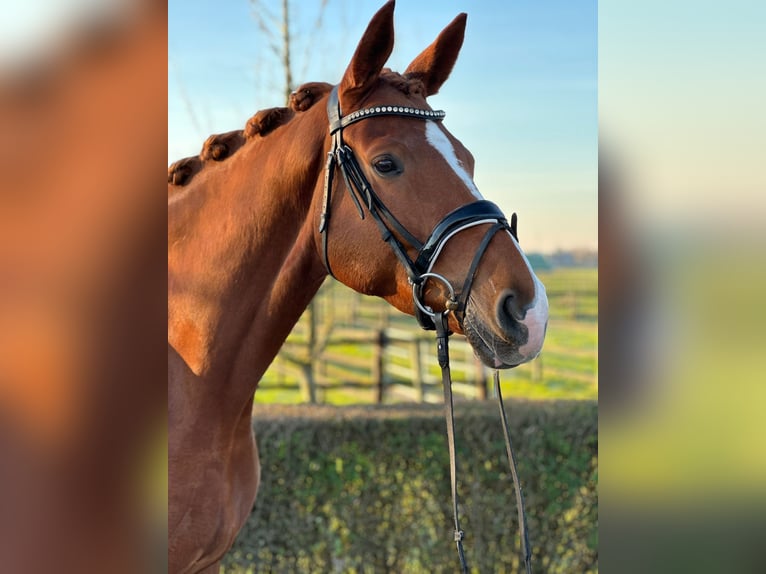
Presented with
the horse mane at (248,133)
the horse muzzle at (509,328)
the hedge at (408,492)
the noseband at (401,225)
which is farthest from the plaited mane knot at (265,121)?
the hedge at (408,492)

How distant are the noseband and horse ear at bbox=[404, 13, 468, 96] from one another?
1.04 feet

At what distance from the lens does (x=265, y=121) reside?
2.10 meters

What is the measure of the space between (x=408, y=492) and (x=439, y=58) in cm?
293

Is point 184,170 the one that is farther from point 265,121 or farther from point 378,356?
point 378,356

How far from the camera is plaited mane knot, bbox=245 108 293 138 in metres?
2.10

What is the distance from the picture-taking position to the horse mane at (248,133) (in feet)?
6.91

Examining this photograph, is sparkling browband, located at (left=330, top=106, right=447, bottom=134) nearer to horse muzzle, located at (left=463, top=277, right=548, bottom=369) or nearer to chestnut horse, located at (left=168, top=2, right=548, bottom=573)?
chestnut horse, located at (left=168, top=2, right=548, bottom=573)

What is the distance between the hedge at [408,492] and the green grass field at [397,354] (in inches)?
102

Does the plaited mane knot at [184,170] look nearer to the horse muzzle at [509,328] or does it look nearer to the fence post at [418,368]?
the horse muzzle at [509,328]
